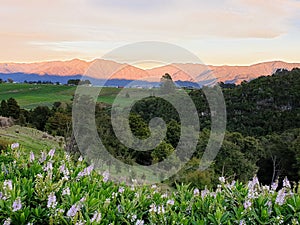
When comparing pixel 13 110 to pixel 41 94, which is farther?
pixel 41 94

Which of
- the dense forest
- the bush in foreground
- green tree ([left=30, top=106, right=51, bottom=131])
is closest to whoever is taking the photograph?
the bush in foreground

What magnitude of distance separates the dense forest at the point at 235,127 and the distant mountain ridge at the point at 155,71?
12.5 feet

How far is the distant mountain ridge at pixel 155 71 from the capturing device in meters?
16.5

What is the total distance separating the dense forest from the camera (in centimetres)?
2669

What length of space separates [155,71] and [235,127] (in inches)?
1377

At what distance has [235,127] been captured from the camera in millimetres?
53375

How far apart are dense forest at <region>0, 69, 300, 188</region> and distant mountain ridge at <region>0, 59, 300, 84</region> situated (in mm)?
3821

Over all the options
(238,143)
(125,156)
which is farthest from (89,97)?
(238,143)

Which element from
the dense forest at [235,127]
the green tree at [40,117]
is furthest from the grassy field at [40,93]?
the green tree at [40,117]

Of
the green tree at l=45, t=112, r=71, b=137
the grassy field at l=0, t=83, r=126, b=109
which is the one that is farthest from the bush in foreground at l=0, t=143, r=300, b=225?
the grassy field at l=0, t=83, r=126, b=109

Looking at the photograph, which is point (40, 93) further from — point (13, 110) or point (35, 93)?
point (13, 110)

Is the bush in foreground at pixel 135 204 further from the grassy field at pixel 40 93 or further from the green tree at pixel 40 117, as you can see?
the grassy field at pixel 40 93

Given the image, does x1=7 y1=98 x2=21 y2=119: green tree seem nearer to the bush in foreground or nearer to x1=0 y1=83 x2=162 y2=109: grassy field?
x1=0 y1=83 x2=162 y2=109: grassy field

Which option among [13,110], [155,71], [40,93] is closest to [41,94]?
[40,93]
